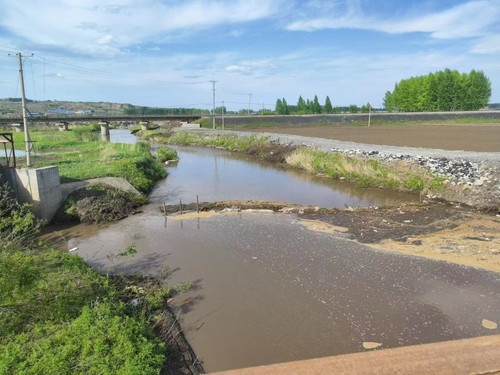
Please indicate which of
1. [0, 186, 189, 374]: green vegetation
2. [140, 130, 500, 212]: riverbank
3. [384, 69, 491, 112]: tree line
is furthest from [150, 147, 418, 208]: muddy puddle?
[384, 69, 491, 112]: tree line

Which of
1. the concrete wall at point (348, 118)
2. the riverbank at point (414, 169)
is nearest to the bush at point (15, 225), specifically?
the riverbank at point (414, 169)

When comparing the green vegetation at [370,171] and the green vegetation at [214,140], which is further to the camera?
the green vegetation at [214,140]

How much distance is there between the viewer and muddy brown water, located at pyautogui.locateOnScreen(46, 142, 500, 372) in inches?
270

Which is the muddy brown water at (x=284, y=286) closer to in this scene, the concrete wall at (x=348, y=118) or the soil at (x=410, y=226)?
the soil at (x=410, y=226)

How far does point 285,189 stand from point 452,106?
84414mm

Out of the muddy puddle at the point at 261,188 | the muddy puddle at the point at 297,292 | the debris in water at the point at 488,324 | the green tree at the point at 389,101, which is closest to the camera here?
the muddy puddle at the point at 297,292

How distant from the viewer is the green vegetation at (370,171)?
1853 cm

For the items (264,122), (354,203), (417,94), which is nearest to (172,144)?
(264,122)

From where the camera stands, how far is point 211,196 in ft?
62.5

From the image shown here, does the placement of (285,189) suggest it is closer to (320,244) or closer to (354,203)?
(354,203)

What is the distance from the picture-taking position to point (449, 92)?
84812 millimetres

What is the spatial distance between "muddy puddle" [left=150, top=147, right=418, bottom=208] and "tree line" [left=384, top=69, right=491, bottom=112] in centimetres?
7526

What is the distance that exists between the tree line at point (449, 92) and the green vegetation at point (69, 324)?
96.2m

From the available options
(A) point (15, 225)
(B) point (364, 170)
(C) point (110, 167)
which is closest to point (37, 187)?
(A) point (15, 225)
